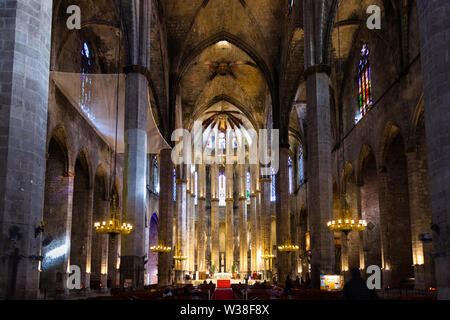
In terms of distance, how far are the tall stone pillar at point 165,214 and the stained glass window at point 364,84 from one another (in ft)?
40.3

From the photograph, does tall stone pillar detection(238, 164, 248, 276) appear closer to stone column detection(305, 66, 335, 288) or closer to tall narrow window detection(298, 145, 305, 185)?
tall narrow window detection(298, 145, 305, 185)

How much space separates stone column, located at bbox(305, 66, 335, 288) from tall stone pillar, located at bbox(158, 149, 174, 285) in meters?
13.8

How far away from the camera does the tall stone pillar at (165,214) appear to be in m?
29.3

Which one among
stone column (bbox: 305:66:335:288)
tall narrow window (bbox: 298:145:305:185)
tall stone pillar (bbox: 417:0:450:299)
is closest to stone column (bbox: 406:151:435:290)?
stone column (bbox: 305:66:335:288)

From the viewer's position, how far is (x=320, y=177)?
16.8m

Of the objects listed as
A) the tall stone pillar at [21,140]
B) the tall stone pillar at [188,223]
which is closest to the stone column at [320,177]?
the tall stone pillar at [21,140]

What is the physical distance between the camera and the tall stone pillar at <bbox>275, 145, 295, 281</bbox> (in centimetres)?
2888

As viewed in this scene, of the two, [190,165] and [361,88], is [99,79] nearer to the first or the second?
[361,88]

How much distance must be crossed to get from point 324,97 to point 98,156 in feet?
46.0

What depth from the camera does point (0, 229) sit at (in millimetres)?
7668

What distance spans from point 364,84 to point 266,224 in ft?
53.0

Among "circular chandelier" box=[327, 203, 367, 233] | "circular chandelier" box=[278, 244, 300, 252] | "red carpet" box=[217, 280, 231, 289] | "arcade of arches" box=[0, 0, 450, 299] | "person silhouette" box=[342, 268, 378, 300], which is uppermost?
"arcade of arches" box=[0, 0, 450, 299]

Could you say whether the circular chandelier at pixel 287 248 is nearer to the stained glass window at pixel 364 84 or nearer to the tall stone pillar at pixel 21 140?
the stained glass window at pixel 364 84

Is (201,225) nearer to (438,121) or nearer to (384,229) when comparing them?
(384,229)
